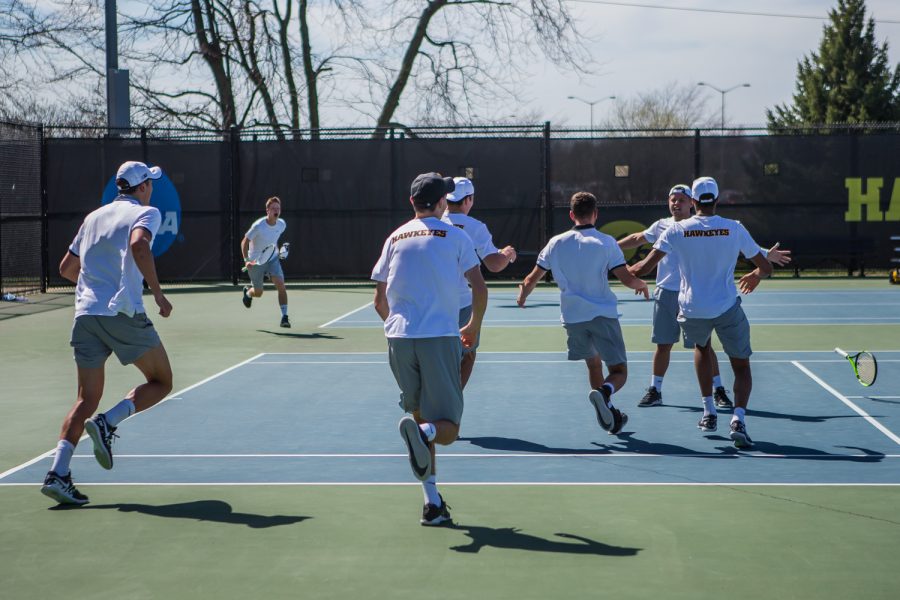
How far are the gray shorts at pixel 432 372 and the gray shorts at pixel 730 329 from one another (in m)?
2.68

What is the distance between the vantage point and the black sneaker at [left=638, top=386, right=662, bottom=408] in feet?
32.7

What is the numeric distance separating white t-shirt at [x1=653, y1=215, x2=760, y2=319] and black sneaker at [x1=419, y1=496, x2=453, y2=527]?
2.96 meters

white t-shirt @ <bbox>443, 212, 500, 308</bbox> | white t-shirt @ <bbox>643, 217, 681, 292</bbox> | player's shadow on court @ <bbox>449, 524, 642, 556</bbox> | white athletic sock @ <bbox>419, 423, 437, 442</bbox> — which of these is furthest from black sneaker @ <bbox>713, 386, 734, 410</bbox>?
white athletic sock @ <bbox>419, 423, 437, 442</bbox>

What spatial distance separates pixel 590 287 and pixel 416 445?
3.07 meters

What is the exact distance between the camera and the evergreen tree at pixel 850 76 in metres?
51.9

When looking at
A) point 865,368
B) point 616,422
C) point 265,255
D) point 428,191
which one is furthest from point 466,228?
point 265,255

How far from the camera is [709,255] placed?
8227 millimetres

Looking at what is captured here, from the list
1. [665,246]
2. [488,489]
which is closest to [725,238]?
[665,246]

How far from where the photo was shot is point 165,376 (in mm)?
7039

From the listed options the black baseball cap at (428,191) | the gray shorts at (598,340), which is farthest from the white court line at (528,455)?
the black baseball cap at (428,191)

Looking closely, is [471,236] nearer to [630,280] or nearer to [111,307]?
[630,280]

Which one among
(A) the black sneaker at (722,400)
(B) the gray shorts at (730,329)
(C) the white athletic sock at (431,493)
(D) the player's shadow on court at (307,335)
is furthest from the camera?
(D) the player's shadow on court at (307,335)

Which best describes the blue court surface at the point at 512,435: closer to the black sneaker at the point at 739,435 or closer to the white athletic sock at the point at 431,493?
the black sneaker at the point at 739,435

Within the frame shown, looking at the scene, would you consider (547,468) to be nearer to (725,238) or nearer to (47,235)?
(725,238)
